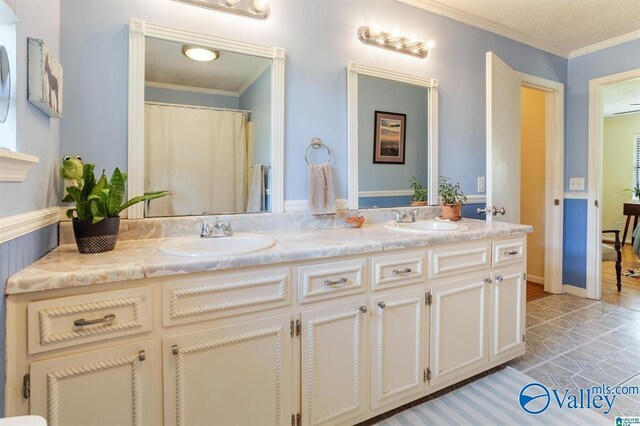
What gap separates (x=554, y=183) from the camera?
334cm

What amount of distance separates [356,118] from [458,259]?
102 cm

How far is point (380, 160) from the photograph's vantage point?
2.21 metres

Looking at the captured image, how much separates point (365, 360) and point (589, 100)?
339cm

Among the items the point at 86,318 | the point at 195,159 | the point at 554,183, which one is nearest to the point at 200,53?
the point at 195,159

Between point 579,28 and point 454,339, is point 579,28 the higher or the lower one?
the higher one

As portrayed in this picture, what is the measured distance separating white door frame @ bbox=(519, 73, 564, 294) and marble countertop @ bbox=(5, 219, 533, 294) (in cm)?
200

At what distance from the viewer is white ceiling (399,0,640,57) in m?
2.40

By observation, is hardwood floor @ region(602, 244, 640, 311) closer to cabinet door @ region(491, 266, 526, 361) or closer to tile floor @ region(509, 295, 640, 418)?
tile floor @ region(509, 295, 640, 418)

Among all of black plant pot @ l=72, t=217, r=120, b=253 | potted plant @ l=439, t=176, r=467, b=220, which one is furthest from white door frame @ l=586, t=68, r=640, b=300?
black plant pot @ l=72, t=217, r=120, b=253

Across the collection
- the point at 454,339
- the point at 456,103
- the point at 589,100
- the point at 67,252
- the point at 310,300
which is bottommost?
the point at 454,339

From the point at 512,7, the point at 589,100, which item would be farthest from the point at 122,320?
the point at 589,100

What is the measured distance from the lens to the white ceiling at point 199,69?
5.20 feet

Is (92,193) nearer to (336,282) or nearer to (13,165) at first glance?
(13,165)

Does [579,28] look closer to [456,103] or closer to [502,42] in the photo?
[502,42]
